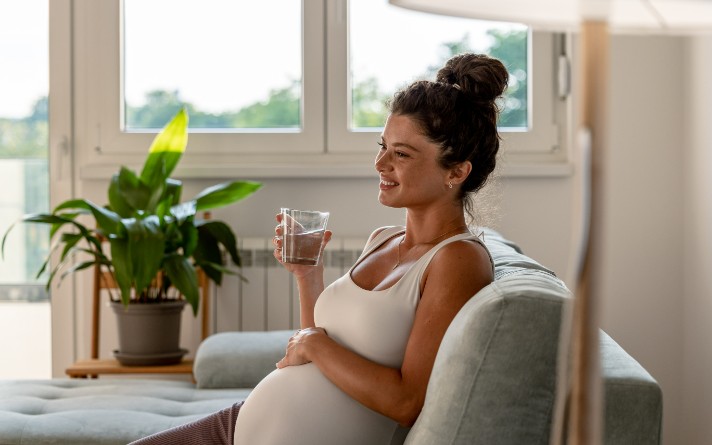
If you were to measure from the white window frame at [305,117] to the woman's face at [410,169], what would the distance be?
1.82 meters

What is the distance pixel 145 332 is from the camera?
3186mm

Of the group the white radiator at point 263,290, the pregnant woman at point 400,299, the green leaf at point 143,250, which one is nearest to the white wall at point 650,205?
the white radiator at point 263,290

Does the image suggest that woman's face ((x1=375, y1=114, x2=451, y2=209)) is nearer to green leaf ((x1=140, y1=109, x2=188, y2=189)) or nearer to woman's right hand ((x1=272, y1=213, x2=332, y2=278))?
woman's right hand ((x1=272, y1=213, x2=332, y2=278))

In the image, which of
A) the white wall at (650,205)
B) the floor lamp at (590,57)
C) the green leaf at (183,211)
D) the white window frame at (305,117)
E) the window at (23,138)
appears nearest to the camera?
the floor lamp at (590,57)

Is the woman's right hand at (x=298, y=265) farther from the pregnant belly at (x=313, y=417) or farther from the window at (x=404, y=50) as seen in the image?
the window at (x=404, y=50)

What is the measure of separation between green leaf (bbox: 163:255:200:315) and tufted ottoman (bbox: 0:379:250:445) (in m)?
0.33

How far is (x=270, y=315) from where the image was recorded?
11.8 ft

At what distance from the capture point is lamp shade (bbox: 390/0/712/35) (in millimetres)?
803

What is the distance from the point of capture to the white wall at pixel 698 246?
3146mm

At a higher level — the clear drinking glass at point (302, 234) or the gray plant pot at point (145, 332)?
the clear drinking glass at point (302, 234)

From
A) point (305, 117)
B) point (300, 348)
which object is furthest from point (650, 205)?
point (300, 348)

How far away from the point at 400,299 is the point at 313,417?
0.80ft

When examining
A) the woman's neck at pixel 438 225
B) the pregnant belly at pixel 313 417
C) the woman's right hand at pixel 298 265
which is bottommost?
the pregnant belly at pixel 313 417

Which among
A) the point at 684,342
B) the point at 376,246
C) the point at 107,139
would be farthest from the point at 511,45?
the point at 376,246
